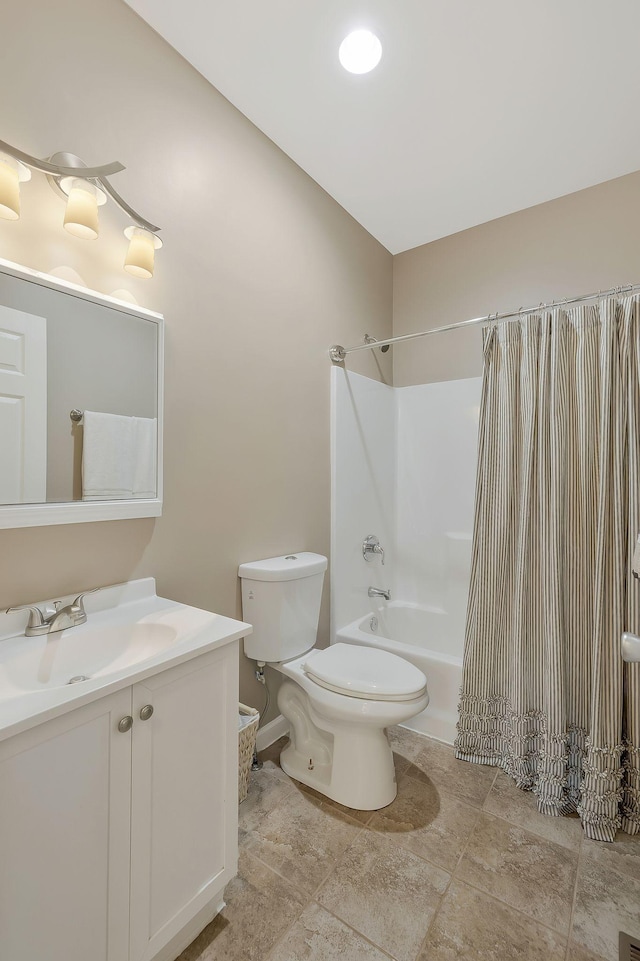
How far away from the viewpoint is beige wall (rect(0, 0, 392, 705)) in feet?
3.93

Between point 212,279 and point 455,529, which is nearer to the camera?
point 212,279

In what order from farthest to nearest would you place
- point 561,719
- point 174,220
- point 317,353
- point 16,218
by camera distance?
point 317,353, point 561,719, point 174,220, point 16,218

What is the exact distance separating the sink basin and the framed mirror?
304mm

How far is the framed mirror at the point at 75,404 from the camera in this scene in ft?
3.63

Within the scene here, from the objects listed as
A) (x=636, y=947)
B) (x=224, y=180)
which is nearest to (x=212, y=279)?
(x=224, y=180)

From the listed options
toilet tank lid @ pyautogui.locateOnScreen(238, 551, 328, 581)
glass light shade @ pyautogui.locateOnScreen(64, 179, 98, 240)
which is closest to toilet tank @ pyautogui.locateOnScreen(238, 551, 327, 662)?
toilet tank lid @ pyautogui.locateOnScreen(238, 551, 328, 581)

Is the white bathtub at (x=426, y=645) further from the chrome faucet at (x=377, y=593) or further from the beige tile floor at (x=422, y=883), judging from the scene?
the beige tile floor at (x=422, y=883)

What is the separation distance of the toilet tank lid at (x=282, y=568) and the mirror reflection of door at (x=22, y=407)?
0.81 meters

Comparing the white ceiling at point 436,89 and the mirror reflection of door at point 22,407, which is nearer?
the mirror reflection of door at point 22,407

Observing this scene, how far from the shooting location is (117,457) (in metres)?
1.33

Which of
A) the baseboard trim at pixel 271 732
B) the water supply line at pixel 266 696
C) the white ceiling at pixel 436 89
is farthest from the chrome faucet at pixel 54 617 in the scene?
the white ceiling at pixel 436 89

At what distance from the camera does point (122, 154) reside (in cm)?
137

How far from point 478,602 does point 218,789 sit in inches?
50.1

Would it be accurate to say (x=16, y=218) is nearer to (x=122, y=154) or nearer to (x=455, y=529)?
(x=122, y=154)
